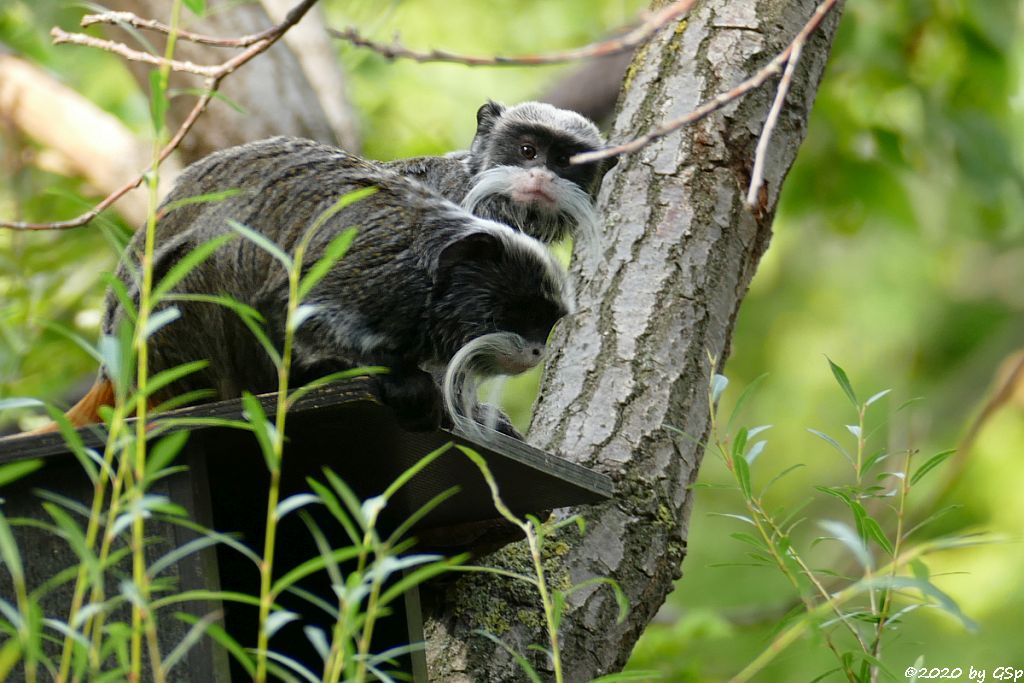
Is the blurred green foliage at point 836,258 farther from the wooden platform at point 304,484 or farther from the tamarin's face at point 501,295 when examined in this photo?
the tamarin's face at point 501,295

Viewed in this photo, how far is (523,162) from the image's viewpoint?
10.8 ft

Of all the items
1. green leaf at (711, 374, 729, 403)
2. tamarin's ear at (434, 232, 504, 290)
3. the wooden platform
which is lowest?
the wooden platform

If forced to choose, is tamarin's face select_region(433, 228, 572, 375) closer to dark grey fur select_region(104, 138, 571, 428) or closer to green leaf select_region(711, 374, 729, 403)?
dark grey fur select_region(104, 138, 571, 428)

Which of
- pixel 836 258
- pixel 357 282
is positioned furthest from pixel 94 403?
pixel 836 258

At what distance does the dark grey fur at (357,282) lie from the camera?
6.83 ft

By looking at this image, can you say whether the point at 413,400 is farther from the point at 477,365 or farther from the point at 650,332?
the point at 650,332

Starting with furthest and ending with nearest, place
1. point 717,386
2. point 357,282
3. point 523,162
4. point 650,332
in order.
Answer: point 523,162 → point 650,332 → point 717,386 → point 357,282

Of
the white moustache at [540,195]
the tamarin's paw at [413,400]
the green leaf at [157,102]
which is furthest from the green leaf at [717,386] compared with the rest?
the green leaf at [157,102]

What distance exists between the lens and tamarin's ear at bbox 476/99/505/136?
342 cm

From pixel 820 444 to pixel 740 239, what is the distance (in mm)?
4833

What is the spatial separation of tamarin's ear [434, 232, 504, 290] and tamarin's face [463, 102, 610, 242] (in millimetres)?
917

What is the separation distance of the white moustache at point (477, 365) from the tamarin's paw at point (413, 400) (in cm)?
8

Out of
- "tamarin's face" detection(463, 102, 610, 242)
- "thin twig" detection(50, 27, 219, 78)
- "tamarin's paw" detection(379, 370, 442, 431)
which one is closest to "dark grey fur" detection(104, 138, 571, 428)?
"tamarin's paw" detection(379, 370, 442, 431)

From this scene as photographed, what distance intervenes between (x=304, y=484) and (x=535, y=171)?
1.19 meters
